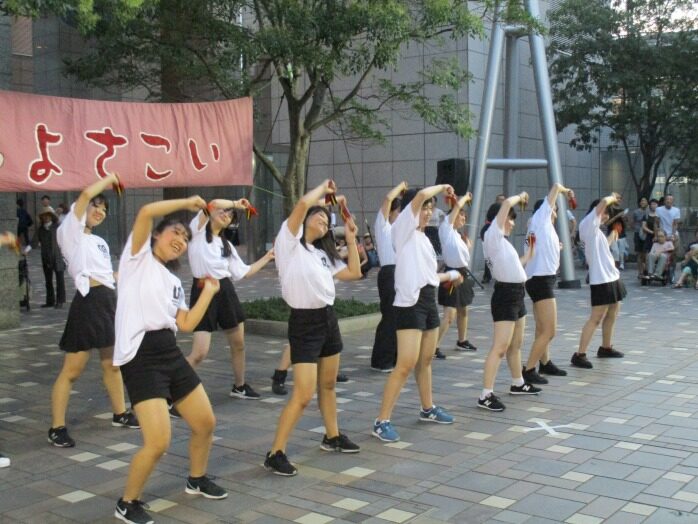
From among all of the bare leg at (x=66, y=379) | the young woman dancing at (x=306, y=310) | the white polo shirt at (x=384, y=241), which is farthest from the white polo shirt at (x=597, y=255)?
the bare leg at (x=66, y=379)

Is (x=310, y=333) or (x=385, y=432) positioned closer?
(x=310, y=333)

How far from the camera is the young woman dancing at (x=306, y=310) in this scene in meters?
5.01

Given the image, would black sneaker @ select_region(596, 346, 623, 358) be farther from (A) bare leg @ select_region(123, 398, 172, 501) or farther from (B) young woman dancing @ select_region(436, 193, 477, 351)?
(A) bare leg @ select_region(123, 398, 172, 501)

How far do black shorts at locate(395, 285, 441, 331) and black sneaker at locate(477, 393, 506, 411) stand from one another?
1085mm

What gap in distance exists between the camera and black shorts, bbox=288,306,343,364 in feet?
16.6

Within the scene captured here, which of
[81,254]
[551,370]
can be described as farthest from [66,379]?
[551,370]

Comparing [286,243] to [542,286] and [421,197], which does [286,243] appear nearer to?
[421,197]

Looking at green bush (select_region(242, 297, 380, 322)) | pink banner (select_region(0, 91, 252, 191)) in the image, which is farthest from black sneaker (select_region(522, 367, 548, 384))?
green bush (select_region(242, 297, 380, 322))

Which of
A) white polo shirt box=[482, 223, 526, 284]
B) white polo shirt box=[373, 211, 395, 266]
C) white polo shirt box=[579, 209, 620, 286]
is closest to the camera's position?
white polo shirt box=[482, 223, 526, 284]

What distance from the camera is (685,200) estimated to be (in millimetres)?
24422

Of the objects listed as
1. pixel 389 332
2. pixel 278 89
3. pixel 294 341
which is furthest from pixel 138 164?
pixel 278 89

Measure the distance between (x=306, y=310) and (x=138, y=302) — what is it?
1220 millimetres

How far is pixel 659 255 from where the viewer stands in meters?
16.7

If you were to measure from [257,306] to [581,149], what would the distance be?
13770mm
